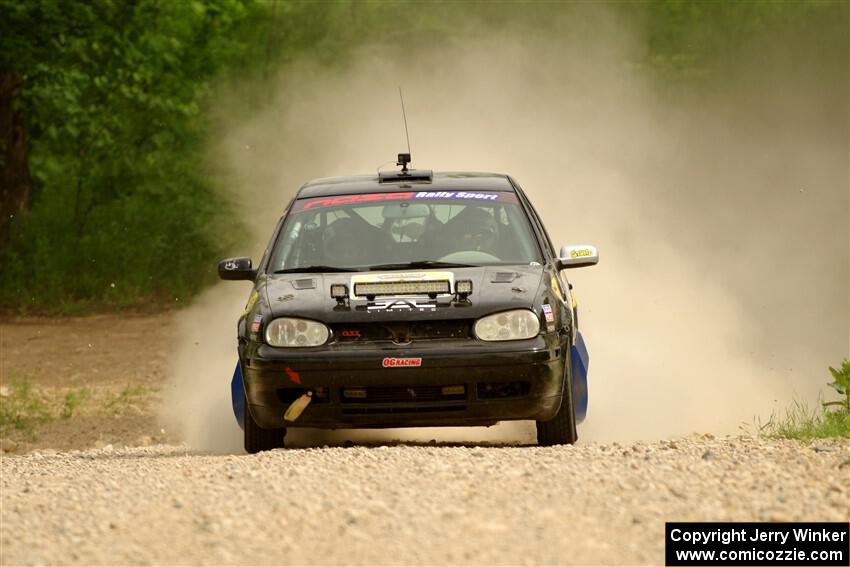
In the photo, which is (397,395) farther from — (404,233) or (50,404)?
(50,404)

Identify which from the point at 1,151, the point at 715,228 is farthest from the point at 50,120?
the point at 715,228

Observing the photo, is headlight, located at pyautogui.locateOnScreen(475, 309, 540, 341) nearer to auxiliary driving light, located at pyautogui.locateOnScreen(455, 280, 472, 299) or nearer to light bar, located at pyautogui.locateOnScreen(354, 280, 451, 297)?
auxiliary driving light, located at pyautogui.locateOnScreen(455, 280, 472, 299)

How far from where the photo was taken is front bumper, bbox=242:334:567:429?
8.41 m

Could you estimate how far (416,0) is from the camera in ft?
82.3

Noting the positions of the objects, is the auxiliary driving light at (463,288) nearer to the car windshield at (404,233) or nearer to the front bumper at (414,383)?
the front bumper at (414,383)

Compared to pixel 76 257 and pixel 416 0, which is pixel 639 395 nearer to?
pixel 76 257

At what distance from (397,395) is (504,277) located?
3.02 feet

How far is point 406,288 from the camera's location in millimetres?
8672

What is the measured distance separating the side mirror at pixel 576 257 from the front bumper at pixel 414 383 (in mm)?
1040

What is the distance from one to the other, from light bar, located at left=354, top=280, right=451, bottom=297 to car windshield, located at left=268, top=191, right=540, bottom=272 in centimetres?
55

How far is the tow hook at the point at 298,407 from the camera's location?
28.0 feet

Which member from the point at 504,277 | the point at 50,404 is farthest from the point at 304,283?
the point at 50,404

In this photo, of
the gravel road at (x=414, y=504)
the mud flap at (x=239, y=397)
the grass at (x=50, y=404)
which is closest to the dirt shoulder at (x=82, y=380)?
the grass at (x=50, y=404)

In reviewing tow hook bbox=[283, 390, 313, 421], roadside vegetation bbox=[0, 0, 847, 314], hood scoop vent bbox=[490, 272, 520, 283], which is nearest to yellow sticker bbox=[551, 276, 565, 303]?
hood scoop vent bbox=[490, 272, 520, 283]
